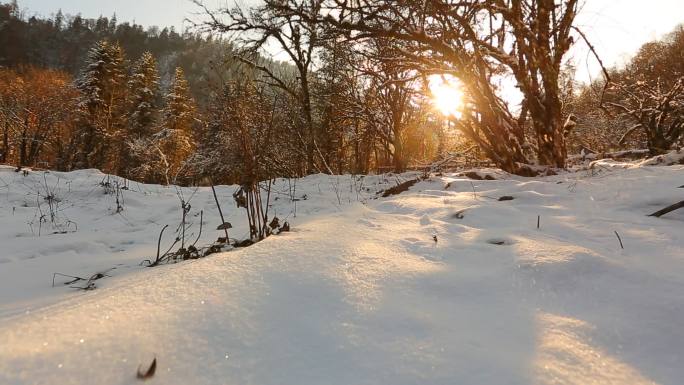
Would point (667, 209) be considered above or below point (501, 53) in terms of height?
below

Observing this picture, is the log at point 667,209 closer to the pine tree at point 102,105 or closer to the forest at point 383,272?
the forest at point 383,272

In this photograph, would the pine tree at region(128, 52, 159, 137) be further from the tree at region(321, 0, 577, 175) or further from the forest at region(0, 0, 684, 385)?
the tree at region(321, 0, 577, 175)

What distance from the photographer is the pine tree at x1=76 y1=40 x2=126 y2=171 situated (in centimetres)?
1989

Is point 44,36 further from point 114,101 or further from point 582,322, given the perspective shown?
point 582,322

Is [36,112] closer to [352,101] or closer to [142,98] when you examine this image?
[142,98]

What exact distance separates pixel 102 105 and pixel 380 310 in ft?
85.5

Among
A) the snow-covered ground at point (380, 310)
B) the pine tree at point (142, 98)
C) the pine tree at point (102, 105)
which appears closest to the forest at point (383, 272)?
the snow-covered ground at point (380, 310)

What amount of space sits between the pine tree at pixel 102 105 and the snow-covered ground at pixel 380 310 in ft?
71.0

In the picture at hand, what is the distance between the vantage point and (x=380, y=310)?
1059mm

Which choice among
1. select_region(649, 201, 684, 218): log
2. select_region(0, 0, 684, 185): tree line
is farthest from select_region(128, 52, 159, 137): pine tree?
select_region(649, 201, 684, 218): log

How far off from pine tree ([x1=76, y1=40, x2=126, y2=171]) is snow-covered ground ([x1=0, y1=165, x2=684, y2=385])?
71.0ft

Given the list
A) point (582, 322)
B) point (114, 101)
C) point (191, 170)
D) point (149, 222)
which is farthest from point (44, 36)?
point (582, 322)

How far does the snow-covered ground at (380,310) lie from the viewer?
0.77 meters

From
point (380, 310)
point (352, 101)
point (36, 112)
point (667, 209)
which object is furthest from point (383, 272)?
point (36, 112)
